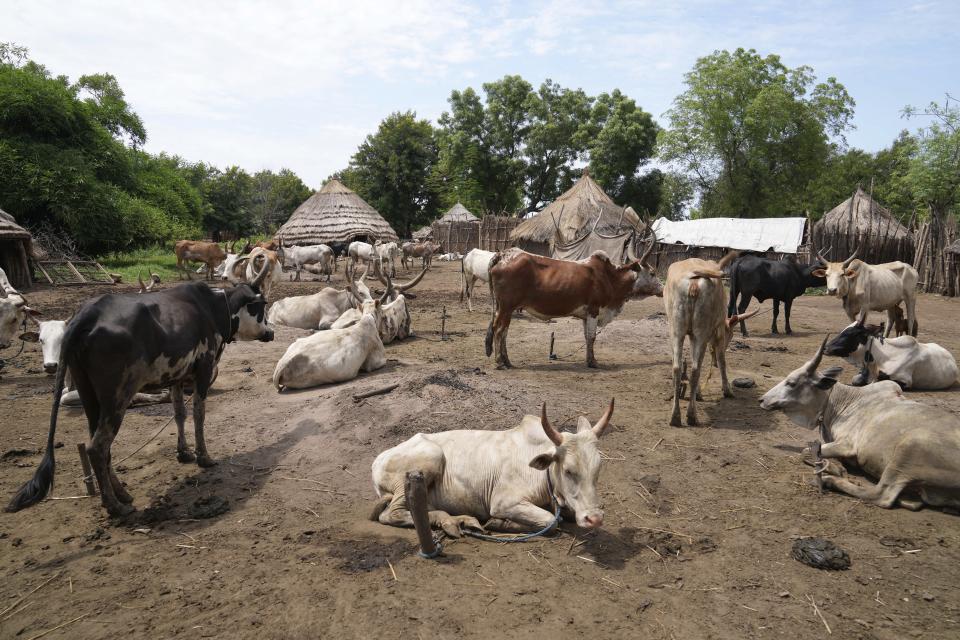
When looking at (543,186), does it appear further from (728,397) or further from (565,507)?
(565,507)

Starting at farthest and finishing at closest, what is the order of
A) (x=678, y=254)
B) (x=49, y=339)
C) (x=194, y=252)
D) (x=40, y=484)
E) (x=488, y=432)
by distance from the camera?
(x=678, y=254) < (x=194, y=252) < (x=49, y=339) < (x=488, y=432) < (x=40, y=484)

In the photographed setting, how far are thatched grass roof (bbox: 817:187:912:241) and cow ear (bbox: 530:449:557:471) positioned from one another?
20858 mm

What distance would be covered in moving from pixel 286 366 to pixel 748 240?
68.9 ft

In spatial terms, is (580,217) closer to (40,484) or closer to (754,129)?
(754,129)

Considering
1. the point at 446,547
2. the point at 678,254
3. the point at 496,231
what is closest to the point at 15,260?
the point at 446,547

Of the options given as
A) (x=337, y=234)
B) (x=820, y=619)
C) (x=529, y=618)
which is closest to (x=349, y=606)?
(x=529, y=618)

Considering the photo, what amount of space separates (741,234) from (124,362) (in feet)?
78.2

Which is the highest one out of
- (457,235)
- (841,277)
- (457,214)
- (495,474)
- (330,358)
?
(457,214)

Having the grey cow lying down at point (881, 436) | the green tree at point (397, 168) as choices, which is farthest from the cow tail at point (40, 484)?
the green tree at point (397, 168)

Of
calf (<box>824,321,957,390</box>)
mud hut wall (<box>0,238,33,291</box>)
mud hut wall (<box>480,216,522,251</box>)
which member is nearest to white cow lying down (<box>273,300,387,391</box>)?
calf (<box>824,321,957,390</box>)

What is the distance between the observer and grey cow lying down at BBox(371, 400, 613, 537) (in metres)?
3.96

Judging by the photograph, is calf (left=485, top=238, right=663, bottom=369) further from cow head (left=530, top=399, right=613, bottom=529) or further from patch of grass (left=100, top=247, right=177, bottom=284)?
patch of grass (left=100, top=247, right=177, bottom=284)

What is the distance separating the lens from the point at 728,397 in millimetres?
7395

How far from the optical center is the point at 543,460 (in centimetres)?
395
